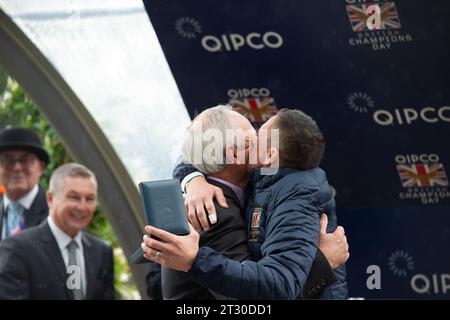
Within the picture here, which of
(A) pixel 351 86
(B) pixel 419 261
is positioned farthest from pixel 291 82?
(B) pixel 419 261

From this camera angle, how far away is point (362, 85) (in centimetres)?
367

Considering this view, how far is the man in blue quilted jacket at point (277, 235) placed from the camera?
2580 mm

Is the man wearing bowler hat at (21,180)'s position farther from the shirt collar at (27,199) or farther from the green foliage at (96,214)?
the green foliage at (96,214)

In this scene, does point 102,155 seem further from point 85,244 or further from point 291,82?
point 291,82

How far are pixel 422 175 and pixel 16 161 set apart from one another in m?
1.86

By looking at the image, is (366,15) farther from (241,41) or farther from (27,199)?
(27,199)

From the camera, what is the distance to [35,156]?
488cm

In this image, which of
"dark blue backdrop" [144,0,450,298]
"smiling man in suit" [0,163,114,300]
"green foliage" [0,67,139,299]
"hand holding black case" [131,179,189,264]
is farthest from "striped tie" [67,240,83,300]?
"green foliage" [0,67,139,299]

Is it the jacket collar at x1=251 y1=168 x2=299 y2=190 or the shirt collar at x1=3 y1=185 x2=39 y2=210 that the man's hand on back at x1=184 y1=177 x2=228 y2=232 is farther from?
Result: the shirt collar at x1=3 y1=185 x2=39 y2=210

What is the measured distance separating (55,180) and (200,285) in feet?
5.05

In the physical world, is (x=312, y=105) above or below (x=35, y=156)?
below

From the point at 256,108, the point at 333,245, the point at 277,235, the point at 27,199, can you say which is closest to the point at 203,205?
the point at 277,235

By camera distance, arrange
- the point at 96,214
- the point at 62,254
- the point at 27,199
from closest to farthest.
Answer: the point at 62,254 → the point at 27,199 → the point at 96,214

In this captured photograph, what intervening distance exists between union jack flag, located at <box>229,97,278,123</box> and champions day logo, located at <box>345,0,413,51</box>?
→ 334 millimetres
